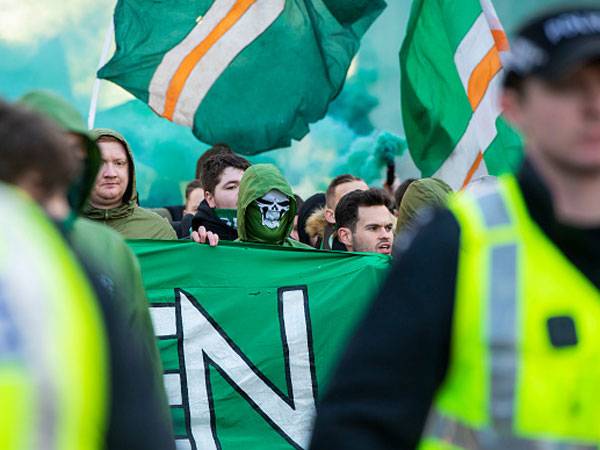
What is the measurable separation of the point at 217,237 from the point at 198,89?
12.4ft

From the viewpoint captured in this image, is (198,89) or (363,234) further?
(198,89)

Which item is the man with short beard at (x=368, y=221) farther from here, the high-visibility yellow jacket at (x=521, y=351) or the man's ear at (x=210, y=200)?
the high-visibility yellow jacket at (x=521, y=351)

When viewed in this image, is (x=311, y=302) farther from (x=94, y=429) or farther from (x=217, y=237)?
(x=94, y=429)

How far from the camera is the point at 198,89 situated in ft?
32.8

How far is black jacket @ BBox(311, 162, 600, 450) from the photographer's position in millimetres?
2102

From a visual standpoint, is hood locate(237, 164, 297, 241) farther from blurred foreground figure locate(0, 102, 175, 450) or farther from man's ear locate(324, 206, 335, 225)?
blurred foreground figure locate(0, 102, 175, 450)

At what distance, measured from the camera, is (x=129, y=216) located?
6.36m

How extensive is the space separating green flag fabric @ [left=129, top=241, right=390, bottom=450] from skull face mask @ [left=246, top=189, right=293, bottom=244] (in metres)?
0.17

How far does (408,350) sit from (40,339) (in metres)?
0.61

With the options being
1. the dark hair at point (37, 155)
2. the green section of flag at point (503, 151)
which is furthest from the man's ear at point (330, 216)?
the dark hair at point (37, 155)

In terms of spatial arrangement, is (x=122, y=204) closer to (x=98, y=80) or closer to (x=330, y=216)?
(x=330, y=216)

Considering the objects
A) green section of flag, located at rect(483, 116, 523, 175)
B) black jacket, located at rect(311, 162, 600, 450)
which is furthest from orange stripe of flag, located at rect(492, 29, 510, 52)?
black jacket, located at rect(311, 162, 600, 450)

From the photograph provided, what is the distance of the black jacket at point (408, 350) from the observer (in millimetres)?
2102

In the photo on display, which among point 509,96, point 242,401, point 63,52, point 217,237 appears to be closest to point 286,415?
point 242,401
